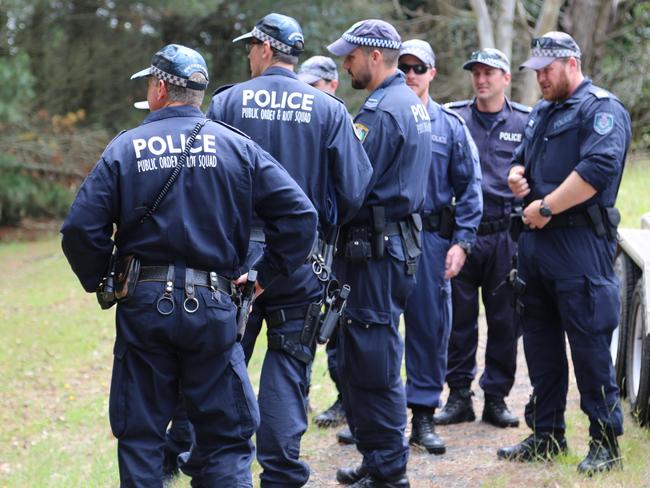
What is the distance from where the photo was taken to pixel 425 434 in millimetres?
5961

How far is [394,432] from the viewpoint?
4992 mm

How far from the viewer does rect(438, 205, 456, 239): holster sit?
6.13 metres

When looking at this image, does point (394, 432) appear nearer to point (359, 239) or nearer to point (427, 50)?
point (359, 239)

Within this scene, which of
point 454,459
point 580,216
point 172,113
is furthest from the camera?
point 454,459

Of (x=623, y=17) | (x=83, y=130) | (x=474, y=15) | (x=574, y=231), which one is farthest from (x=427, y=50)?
(x=83, y=130)

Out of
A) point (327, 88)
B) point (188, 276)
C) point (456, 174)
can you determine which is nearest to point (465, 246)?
point (456, 174)

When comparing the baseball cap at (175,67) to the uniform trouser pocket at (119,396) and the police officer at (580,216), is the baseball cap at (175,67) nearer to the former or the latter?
the uniform trouser pocket at (119,396)

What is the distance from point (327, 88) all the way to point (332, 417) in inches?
Result: 90.3

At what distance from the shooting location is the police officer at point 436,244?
5988 millimetres

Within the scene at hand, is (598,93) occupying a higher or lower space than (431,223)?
higher

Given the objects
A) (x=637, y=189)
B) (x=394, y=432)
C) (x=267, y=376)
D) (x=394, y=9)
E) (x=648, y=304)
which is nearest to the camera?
(x=267, y=376)

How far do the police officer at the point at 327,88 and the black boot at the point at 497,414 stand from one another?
3.19 ft

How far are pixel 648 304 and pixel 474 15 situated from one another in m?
14.3

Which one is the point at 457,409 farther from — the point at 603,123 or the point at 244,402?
the point at 244,402
